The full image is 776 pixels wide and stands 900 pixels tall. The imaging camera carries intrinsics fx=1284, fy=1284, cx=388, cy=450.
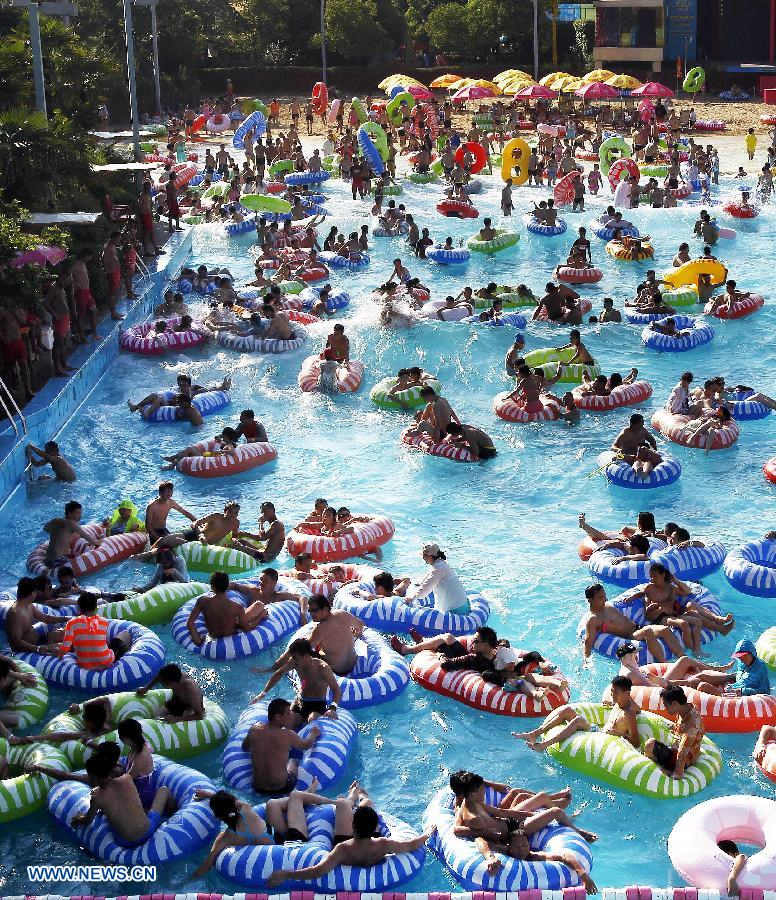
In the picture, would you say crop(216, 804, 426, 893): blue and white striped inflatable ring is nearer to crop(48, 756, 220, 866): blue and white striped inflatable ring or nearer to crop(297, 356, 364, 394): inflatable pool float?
crop(48, 756, 220, 866): blue and white striped inflatable ring

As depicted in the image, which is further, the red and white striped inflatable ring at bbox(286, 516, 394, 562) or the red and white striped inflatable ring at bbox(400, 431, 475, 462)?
the red and white striped inflatable ring at bbox(400, 431, 475, 462)

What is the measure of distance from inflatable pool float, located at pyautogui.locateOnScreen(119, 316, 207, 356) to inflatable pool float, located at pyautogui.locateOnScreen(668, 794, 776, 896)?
13.6 metres

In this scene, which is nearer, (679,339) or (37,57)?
(679,339)

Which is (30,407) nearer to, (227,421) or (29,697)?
(227,421)

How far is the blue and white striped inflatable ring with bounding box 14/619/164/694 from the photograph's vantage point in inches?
408

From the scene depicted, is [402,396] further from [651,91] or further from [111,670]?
[651,91]

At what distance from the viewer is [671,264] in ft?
82.1

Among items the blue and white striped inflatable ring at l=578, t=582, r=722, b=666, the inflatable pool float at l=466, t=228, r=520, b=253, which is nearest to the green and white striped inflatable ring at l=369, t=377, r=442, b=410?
the blue and white striped inflatable ring at l=578, t=582, r=722, b=666

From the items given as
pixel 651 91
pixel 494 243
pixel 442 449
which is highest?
pixel 651 91

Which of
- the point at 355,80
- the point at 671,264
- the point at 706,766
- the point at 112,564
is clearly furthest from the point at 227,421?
the point at 355,80

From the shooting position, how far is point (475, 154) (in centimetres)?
3241

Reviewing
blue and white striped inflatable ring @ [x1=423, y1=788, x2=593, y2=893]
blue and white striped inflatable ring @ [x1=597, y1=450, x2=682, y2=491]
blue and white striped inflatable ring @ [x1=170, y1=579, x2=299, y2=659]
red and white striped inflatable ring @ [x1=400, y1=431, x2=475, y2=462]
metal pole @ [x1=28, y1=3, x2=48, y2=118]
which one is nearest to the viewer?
blue and white striped inflatable ring @ [x1=423, y1=788, x2=593, y2=893]

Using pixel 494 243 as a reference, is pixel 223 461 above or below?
below

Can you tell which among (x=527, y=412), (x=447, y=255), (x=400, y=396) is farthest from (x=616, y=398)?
(x=447, y=255)
